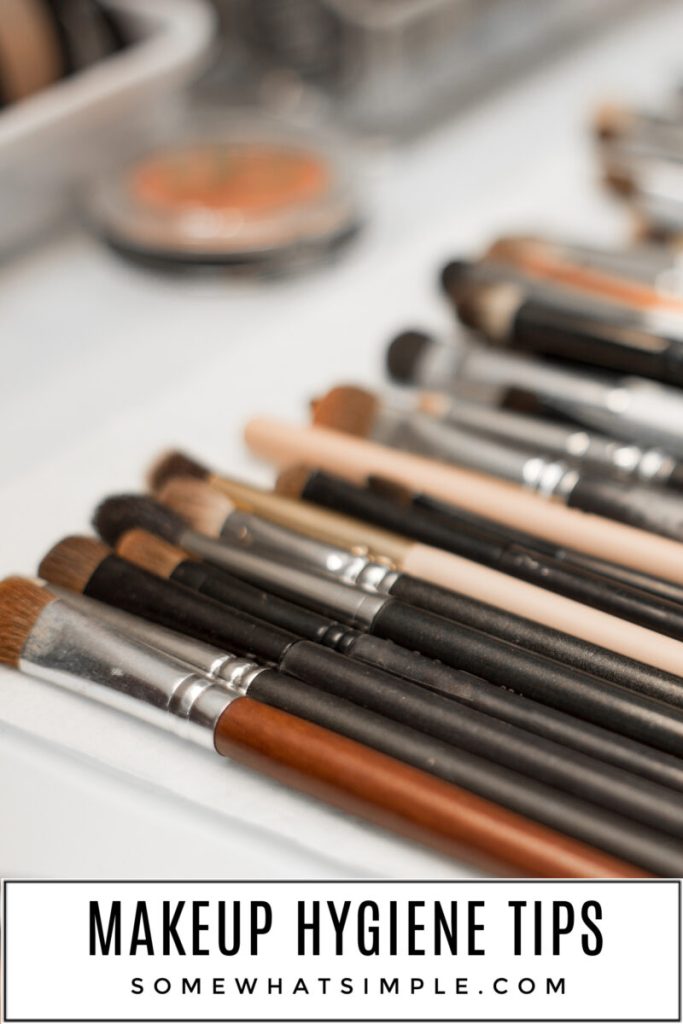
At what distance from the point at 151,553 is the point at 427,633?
4.0 inches

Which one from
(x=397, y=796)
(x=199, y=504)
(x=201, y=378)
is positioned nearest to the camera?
(x=397, y=796)

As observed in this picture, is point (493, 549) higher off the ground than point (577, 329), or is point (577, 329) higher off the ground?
point (577, 329)

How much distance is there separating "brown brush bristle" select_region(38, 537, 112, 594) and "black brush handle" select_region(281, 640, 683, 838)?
8cm

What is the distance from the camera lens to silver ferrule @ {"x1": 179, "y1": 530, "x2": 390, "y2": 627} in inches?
17.2

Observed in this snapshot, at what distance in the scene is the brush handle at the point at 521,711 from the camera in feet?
1.25

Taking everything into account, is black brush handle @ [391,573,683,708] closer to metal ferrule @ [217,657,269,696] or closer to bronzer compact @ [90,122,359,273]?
metal ferrule @ [217,657,269,696]

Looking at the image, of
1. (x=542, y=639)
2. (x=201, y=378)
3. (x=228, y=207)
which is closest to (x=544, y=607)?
(x=542, y=639)

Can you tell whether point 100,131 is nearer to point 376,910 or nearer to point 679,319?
point 679,319

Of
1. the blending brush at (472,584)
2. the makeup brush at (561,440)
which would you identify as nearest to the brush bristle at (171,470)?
the blending brush at (472,584)

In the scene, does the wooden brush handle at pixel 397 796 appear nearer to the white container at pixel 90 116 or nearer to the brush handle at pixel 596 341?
the brush handle at pixel 596 341

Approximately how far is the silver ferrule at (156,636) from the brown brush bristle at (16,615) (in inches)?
0.5

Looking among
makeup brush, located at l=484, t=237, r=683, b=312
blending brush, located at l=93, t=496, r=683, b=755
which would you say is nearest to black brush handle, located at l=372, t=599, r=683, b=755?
blending brush, located at l=93, t=496, r=683, b=755

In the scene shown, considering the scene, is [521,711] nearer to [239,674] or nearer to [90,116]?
[239,674]

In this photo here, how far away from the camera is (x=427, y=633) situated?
0.42 metres
